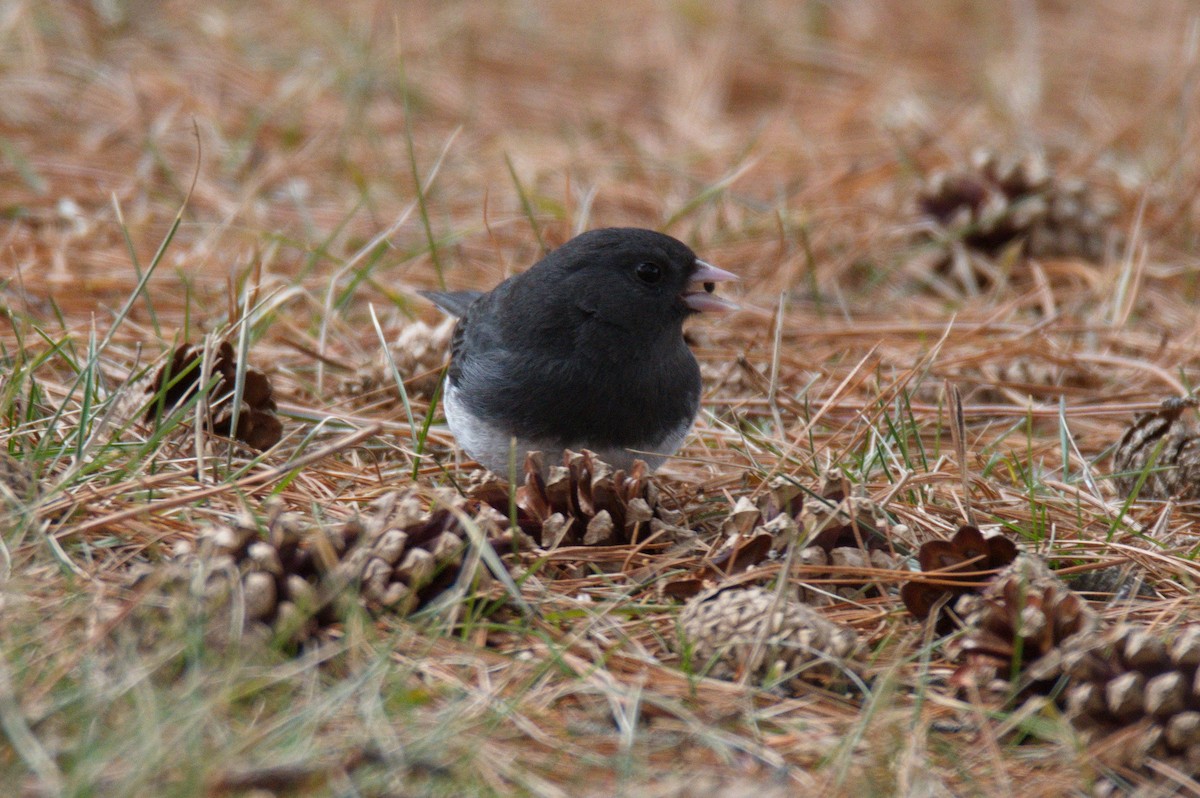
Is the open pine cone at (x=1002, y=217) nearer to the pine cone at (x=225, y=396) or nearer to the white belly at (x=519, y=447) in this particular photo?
the white belly at (x=519, y=447)

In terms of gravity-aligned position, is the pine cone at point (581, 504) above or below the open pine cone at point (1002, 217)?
below

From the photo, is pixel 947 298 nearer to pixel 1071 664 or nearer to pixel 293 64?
pixel 1071 664

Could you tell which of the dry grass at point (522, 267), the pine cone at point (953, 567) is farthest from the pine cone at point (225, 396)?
the pine cone at point (953, 567)

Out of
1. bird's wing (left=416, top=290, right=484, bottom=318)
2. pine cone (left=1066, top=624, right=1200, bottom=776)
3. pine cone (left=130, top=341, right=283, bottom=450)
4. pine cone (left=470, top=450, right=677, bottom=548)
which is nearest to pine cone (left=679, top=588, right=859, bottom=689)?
pine cone (left=1066, top=624, right=1200, bottom=776)

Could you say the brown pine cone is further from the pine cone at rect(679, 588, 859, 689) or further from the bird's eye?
the pine cone at rect(679, 588, 859, 689)

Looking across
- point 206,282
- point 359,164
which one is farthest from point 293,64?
point 206,282

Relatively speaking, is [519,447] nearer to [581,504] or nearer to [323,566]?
[581,504]
